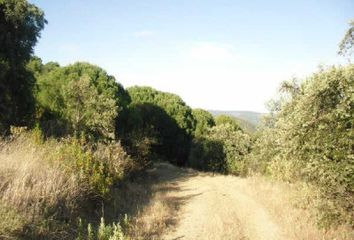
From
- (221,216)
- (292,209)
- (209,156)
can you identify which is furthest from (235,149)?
(221,216)

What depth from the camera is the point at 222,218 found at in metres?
13.5

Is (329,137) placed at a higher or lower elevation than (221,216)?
higher

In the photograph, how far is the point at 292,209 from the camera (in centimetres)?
1448

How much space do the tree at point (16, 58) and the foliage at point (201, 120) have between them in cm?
3102

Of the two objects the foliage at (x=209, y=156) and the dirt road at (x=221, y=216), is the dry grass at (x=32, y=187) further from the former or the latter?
the foliage at (x=209, y=156)

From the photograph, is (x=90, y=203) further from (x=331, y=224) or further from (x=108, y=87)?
(x=108, y=87)

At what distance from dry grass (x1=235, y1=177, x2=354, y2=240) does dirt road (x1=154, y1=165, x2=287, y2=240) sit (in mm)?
318

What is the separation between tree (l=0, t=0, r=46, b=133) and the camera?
1817 cm

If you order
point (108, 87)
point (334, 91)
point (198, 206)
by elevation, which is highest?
point (108, 87)

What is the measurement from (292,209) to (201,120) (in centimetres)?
3716

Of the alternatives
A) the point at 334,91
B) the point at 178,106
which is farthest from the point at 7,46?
the point at 178,106

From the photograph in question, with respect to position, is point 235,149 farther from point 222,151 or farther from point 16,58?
point 16,58

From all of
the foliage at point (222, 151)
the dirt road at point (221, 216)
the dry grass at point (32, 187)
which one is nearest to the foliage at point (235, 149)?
the foliage at point (222, 151)

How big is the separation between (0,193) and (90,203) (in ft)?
13.1
